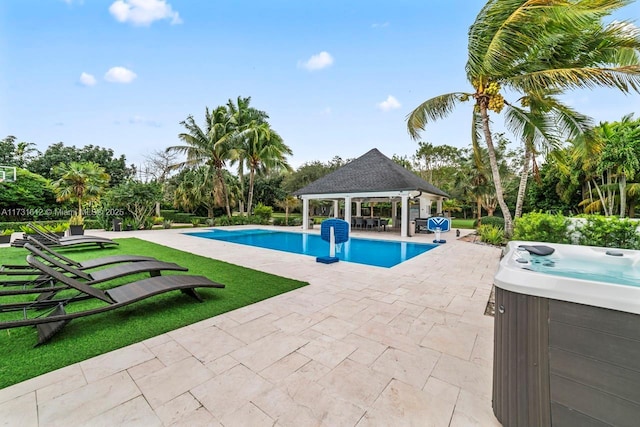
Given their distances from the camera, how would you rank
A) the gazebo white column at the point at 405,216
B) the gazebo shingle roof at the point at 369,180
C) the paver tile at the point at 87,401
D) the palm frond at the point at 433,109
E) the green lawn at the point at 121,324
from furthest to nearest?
the gazebo shingle roof at the point at 369,180 → the gazebo white column at the point at 405,216 → the palm frond at the point at 433,109 → the green lawn at the point at 121,324 → the paver tile at the point at 87,401

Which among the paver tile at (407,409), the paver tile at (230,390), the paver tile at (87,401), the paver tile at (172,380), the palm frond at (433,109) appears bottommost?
the paver tile at (407,409)

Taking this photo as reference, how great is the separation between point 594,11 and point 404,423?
36.1 feet

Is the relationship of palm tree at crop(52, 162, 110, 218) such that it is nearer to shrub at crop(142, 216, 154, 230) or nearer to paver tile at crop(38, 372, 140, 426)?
shrub at crop(142, 216, 154, 230)

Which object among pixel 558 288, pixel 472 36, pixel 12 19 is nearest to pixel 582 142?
pixel 472 36

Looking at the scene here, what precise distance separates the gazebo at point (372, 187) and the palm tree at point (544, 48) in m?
4.69

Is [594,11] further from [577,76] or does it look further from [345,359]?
[345,359]

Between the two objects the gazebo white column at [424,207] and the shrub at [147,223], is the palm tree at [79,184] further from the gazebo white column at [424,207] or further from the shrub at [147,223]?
the gazebo white column at [424,207]

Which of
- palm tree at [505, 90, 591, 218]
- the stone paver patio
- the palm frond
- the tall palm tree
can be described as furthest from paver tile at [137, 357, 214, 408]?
the tall palm tree

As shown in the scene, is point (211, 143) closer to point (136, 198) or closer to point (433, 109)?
point (136, 198)

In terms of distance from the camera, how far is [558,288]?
5.43 feet

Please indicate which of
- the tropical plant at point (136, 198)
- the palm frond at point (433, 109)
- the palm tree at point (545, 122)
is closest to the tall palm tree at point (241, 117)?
the tropical plant at point (136, 198)

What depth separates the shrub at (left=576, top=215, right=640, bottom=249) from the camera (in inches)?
224

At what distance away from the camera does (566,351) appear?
160cm

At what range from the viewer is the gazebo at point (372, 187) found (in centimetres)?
1442
